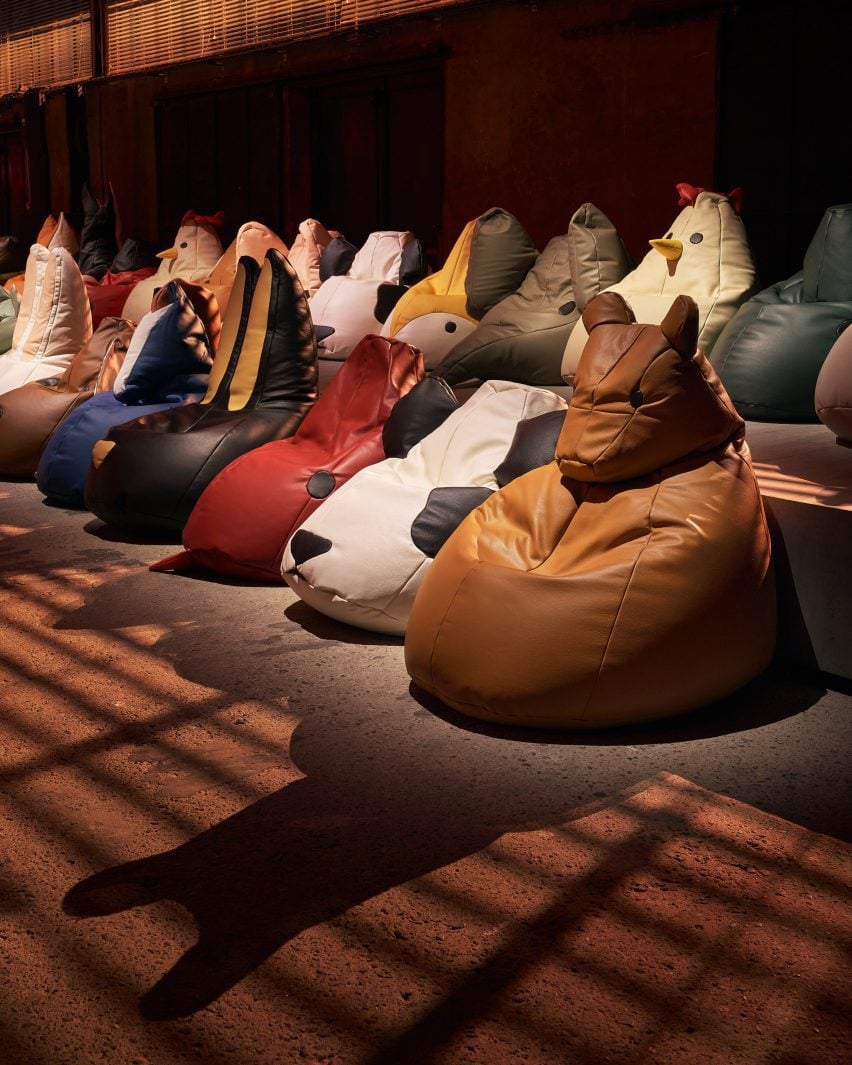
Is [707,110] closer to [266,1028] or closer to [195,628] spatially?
[195,628]

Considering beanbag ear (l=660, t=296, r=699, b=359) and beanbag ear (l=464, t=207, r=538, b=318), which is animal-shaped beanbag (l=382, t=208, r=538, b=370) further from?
beanbag ear (l=660, t=296, r=699, b=359)

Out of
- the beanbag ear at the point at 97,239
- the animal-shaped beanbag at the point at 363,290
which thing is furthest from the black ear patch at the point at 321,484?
the beanbag ear at the point at 97,239

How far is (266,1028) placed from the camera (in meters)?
1.61

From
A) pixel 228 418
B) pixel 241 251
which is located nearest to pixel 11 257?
pixel 241 251

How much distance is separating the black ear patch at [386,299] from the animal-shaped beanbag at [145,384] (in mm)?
1248

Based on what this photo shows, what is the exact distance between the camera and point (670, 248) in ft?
13.7

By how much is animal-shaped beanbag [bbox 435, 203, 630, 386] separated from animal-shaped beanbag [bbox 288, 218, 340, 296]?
2.16m

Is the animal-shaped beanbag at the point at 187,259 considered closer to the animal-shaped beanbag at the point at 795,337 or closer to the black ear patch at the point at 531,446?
the animal-shaped beanbag at the point at 795,337

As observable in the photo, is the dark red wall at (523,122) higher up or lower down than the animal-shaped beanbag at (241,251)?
higher up

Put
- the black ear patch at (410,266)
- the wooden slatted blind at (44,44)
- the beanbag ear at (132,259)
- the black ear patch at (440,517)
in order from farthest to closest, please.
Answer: the wooden slatted blind at (44,44) < the beanbag ear at (132,259) < the black ear patch at (410,266) < the black ear patch at (440,517)

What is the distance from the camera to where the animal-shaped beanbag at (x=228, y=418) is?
412 cm

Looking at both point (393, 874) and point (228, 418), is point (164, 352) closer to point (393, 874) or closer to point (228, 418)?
point (228, 418)

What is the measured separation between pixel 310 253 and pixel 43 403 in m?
2.09

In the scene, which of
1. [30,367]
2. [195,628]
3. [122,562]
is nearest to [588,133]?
[30,367]
